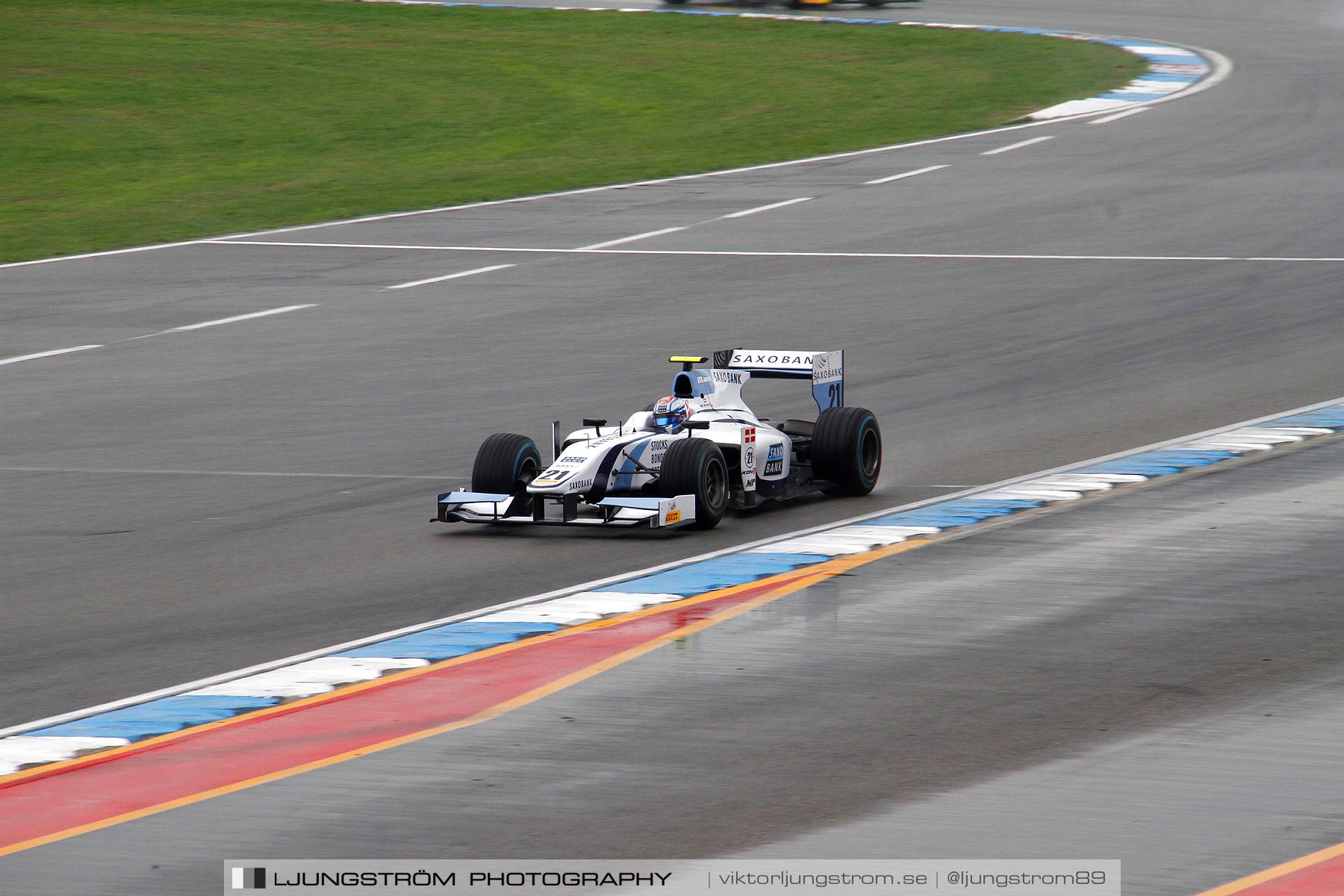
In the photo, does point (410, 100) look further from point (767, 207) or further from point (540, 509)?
point (540, 509)

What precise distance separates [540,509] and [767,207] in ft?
53.0

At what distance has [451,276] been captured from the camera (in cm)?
2256

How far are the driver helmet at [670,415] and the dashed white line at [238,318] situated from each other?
8886 millimetres

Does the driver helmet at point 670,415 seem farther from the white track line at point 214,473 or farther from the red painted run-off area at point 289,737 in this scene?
the red painted run-off area at point 289,737

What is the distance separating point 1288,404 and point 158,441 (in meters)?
8.59

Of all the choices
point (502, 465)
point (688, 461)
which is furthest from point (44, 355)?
point (688, 461)

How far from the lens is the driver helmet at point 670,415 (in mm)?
12086

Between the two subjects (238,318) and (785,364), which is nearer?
(785,364)

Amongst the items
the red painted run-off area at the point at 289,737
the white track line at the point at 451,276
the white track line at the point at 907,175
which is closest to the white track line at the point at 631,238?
the white track line at the point at 451,276

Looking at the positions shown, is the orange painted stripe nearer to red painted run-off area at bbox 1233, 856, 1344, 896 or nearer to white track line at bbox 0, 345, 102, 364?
red painted run-off area at bbox 1233, 856, 1344, 896

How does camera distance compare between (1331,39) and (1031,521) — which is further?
(1331,39)

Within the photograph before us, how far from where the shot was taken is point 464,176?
31031 millimetres

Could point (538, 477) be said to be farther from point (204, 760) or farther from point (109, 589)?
point (204, 760)

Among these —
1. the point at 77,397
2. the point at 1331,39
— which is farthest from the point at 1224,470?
the point at 1331,39
